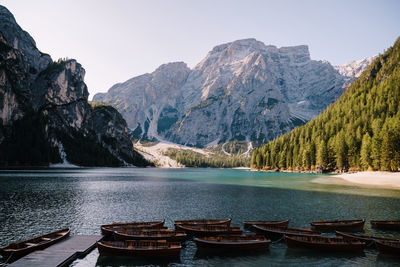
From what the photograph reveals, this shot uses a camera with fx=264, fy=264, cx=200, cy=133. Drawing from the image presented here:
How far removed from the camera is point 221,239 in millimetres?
29500

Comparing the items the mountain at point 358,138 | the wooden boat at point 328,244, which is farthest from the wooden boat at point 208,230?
the mountain at point 358,138

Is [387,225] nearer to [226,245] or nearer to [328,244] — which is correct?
[328,244]

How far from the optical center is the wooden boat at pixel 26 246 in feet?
80.5

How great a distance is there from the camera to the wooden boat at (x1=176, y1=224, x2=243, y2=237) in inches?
1283

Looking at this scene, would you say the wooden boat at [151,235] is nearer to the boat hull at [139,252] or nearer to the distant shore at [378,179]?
the boat hull at [139,252]

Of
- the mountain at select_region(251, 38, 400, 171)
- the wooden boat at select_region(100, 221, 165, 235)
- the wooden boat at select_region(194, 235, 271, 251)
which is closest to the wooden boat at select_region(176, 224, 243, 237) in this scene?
the wooden boat at select_region(194, 235, 271, 251)

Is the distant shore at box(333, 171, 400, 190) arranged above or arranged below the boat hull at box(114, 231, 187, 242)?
above

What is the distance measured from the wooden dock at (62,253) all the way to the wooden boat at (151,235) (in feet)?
10.6

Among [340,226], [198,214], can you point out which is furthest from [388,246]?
[198,214]

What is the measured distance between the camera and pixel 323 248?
28781mm

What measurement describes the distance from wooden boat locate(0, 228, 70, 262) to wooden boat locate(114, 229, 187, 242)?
669cm

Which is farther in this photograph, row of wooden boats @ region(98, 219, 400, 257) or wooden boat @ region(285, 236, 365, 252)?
wooden boat @ region(285, 236, 365, 252)

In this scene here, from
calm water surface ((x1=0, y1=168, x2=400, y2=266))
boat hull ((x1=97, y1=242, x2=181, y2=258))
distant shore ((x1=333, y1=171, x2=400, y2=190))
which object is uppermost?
distant shore ((x1=333, y1=171, x2=400, y2=190))

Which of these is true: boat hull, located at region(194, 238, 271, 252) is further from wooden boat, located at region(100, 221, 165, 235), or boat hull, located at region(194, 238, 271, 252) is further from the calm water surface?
wooden boat, located at region(100, 221, 165, 235)
